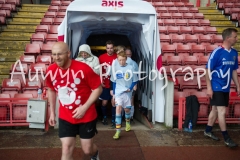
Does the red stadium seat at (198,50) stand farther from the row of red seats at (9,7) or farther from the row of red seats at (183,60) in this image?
the row of red seats at (9,7)

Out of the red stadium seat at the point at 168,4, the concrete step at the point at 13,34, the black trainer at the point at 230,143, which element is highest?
the red stadium seat at the point at 168,4

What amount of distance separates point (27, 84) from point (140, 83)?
2910 mm

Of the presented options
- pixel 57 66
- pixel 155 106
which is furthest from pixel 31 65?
pixel 57 66

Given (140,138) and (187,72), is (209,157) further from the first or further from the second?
(187,72)

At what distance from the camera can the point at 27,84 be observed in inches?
226

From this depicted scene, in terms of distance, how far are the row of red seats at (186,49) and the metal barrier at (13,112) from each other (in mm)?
4848

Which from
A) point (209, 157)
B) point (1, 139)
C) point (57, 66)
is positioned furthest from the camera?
point (1, 139)

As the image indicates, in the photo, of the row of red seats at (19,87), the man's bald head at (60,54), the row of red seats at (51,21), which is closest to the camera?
the man's bald head at (60,54)

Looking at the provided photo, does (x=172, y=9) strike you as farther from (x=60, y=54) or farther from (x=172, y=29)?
(x=60, y=54)

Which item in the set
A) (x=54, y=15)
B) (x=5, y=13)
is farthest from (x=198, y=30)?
(x=5, y=13)

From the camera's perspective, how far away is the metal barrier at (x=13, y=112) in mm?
4609

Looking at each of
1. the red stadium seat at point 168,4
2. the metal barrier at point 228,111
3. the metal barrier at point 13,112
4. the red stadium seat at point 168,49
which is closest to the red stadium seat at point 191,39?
the red stadium seat at point 168,49

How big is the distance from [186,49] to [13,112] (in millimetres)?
5795

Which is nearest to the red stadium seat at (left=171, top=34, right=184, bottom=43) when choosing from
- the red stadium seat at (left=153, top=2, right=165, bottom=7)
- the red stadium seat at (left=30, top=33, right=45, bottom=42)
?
the red stadium seat at (left=153, top=2, right=165, bottom=7)
